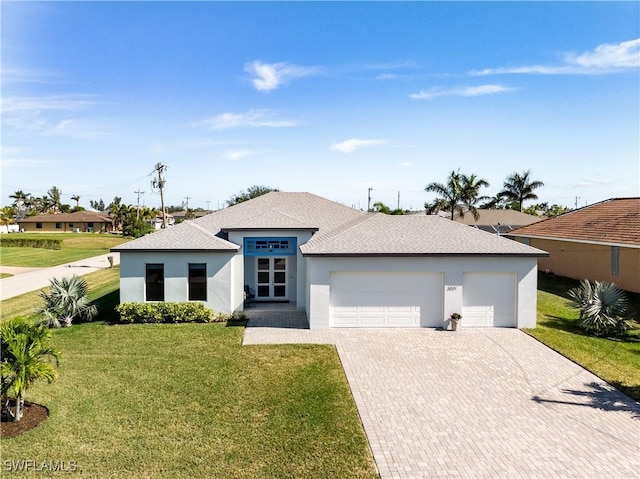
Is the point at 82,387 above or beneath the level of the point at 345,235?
beneath

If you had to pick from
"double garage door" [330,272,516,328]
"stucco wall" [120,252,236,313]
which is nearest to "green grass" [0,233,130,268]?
"stucco wall" [120,252,236,313]

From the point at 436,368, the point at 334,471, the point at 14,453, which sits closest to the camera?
the point at 334,471

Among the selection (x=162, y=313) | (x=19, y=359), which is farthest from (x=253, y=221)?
(x=19, y=359)

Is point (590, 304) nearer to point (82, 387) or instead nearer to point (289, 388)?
point (289, 388)

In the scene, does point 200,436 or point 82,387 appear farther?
point 82,387

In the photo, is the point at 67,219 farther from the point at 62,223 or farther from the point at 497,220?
the point at 497,220

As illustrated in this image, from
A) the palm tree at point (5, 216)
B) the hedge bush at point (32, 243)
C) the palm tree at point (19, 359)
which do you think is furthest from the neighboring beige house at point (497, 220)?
the palm tree at point (5, 216)

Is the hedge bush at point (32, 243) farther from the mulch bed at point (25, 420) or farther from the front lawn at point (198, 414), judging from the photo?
the mulch bed at point (25, 420)

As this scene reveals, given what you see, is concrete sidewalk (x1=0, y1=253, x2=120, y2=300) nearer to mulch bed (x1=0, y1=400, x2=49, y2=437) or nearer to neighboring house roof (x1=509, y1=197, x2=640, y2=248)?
mulch bed (x1=0, y1=400, x2=49, y2=437)

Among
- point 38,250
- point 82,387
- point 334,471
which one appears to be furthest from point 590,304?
point 38,250
